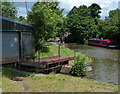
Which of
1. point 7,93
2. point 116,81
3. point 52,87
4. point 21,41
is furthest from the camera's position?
point 21,41

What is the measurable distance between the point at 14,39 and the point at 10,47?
616 millimetres

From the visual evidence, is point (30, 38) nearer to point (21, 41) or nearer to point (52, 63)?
point (21, 41)

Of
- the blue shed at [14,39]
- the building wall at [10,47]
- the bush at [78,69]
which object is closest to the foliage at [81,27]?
the blue shed at [14,39]

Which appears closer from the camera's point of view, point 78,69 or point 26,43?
point 78,69

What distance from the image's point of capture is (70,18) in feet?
133

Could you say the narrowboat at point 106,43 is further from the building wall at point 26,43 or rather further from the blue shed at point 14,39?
the blue shed at point 14,39

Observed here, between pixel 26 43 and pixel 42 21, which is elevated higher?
pixel 42 21

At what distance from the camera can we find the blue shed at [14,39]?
10805 millimetres

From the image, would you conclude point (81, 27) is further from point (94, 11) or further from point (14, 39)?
point (14, 39)

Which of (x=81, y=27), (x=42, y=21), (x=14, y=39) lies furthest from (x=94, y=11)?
(x=14, y=39)

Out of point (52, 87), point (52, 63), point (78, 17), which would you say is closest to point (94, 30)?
point (78, 17)

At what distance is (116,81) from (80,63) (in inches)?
92.6

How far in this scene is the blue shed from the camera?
10805mm

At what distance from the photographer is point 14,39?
11492 millimetres
